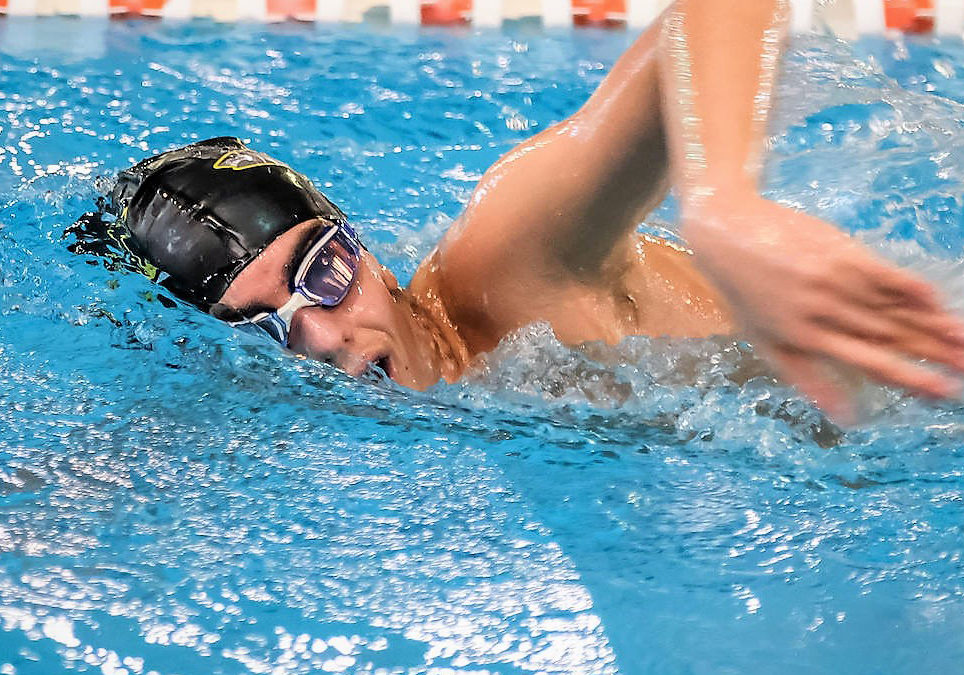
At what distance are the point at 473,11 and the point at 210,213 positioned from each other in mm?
2321

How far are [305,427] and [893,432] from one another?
868mm

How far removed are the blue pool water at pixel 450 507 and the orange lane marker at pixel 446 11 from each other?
5.24ft

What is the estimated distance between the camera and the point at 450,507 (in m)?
1.52

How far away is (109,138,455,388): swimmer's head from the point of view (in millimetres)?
1723

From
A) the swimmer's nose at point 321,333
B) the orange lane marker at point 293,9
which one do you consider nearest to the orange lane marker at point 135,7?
the orange lane marker at point 293,9

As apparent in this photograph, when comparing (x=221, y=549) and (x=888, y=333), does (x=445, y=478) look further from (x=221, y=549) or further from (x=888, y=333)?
(x=888, y=333)

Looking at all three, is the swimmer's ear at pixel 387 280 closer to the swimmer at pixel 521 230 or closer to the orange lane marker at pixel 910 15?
the swimmer at pixel 521 230

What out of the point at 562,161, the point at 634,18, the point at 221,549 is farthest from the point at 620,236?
the point at 634,18

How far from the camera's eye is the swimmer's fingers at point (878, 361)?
87 cm

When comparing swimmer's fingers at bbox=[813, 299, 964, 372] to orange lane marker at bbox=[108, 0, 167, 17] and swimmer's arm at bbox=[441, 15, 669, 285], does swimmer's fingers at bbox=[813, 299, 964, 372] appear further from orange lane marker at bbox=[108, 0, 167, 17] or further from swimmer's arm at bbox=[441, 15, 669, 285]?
orange lane marker at bbox=[108, 0, 167, 17]

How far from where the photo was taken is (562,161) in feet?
5.14

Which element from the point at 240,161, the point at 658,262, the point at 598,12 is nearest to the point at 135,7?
the point at 598,12

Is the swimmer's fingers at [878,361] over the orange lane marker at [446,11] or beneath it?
beneath

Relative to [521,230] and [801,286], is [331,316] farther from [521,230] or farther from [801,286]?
[801,286]
